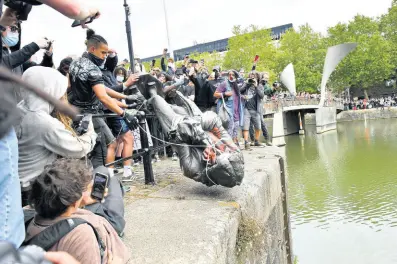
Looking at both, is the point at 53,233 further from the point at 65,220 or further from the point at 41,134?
the point at 41,134

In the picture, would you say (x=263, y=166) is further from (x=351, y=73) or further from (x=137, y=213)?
(x=351, y=73)

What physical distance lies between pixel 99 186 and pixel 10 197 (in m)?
0.76

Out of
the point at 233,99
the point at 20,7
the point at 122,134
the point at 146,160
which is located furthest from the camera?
the point at 233,99

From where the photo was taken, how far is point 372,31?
133 ft

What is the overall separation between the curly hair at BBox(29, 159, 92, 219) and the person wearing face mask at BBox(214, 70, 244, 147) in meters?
5.17

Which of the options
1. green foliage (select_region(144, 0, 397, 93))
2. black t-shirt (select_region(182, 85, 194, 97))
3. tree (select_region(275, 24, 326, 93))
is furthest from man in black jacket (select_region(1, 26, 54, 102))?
tree (select_region(275, 24, 326, 93))

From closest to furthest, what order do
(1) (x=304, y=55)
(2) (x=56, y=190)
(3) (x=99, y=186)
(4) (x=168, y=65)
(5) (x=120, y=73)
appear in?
(2) (x=56, y=190) < (3) (x=99, y=186) < (5) (x=120, y=73) < (4) (x=168, y=65) < (1) (x=304, y=55)

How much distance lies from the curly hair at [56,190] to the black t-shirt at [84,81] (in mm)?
1903

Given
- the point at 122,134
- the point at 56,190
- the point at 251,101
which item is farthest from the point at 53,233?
the point at 251,101

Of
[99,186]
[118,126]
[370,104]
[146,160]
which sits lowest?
[370,104]

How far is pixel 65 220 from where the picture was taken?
5.35 ft

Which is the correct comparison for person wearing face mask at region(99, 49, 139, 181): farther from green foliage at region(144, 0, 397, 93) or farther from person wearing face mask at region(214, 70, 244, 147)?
green foliage at region(144, 0, 397, 93)

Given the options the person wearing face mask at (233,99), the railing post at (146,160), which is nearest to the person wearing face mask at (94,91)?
the railing post at (146,160)

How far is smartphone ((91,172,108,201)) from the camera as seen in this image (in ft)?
7.48
